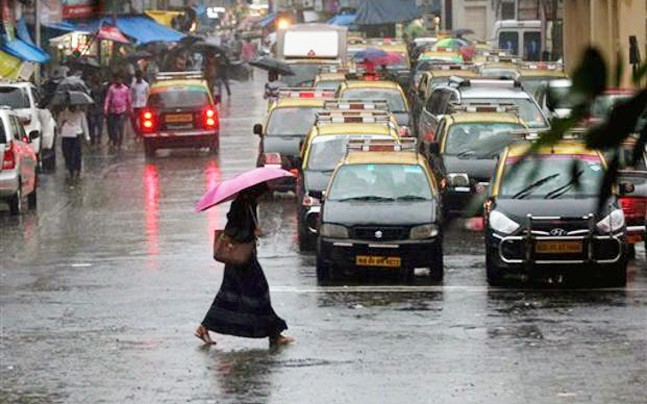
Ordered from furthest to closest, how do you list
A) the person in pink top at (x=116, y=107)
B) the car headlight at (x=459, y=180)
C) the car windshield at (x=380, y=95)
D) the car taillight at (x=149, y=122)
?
the person in pink top at (x=116, y=107), the car taillight at (x=149, y=122), the car windshield at (x=380, y=95), the car headlight at (x=459, y=180)

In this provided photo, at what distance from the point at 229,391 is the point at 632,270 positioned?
977cm

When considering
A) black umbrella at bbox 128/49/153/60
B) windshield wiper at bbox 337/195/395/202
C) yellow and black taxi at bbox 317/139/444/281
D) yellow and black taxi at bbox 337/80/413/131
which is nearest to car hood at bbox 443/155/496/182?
yellow and black taxi at bbox 317/139/444/281

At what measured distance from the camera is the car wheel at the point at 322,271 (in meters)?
19.6

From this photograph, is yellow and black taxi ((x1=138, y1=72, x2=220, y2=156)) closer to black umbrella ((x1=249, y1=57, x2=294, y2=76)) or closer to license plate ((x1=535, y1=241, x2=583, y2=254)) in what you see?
black umbrella ((x1=249, y1=57, x2=294, y2=76))

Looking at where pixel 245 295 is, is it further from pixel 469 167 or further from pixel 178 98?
pixel 178 98

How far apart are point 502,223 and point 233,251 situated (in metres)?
5.28

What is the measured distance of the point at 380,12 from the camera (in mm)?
96250

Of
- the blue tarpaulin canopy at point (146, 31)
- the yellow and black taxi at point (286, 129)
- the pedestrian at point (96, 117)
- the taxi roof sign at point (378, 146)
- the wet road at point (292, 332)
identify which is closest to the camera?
the wet road at point (292, 332)

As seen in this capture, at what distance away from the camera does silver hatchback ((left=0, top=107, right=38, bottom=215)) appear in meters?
27.1

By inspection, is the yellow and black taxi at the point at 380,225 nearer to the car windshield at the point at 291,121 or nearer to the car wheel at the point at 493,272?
the car wheel at the point at 493,272

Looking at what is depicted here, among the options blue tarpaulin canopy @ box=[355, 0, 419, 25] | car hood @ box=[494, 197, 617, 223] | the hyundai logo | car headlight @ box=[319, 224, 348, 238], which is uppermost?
car hood @ box=[494, 197, 617, 223]

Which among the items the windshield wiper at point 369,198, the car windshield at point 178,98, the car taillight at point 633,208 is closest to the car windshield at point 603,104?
the windshield wiper at point 369,198

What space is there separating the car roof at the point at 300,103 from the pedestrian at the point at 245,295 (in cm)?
1798

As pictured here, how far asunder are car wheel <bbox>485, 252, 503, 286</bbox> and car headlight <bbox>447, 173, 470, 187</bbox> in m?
3.63
